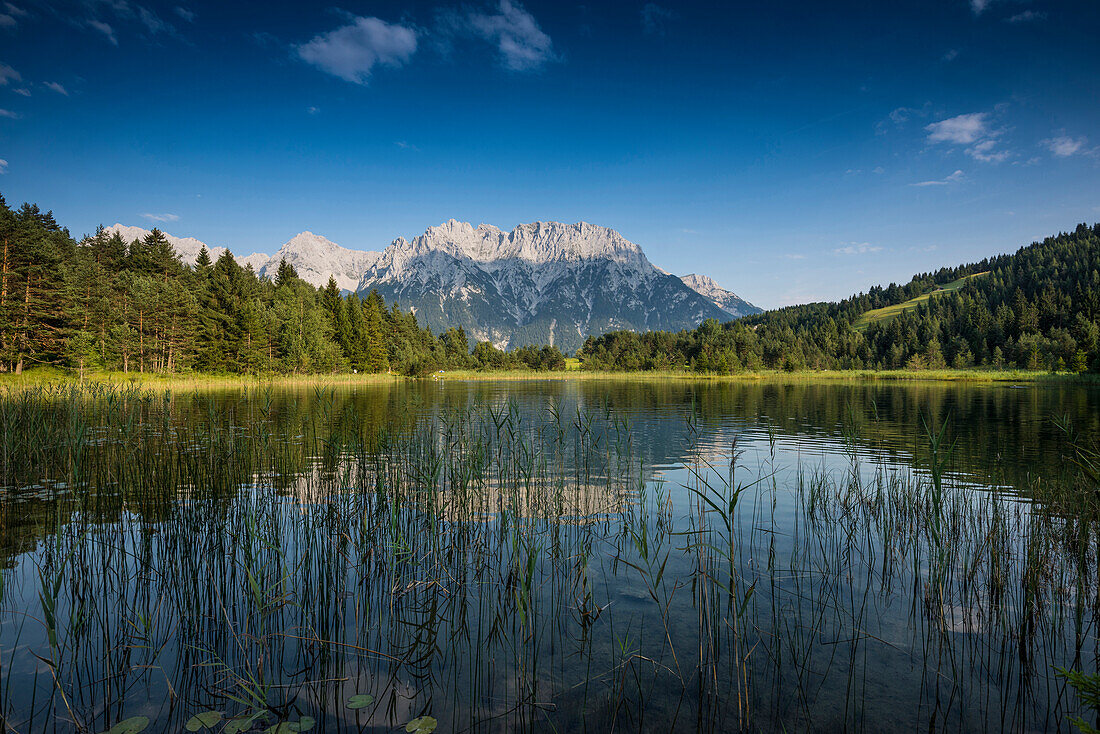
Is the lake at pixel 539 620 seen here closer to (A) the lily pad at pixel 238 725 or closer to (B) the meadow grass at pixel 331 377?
(A) the lily pad at pixel 238 725

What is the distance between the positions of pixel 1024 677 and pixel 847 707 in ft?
7.78

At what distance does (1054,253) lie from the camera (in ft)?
558

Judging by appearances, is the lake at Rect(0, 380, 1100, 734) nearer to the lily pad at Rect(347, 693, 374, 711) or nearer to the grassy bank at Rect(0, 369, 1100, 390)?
the lily pad at Rect(347, 693, 374, 711)

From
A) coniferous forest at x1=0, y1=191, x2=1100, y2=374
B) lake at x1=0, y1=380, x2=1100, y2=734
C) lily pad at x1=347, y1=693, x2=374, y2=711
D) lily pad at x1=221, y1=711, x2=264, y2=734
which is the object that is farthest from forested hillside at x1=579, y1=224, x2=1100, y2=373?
lily pad at x1=221, y1=711, x2=264, y2=734

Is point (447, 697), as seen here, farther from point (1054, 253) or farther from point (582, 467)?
point (1054, 253)

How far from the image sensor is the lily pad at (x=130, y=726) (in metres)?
4.24

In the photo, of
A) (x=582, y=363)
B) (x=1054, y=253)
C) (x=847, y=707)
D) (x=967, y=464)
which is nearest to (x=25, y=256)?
(x=847, y=707)

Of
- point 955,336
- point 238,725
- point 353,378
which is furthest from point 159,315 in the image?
point 955,336

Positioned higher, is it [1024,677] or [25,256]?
[25,256]

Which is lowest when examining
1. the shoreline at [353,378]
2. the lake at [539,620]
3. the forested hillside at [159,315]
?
the lake at [539,620]

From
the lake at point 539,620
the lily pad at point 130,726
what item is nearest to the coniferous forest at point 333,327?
the lake at point 539,620

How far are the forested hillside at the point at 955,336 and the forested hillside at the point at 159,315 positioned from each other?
91055 millimetres

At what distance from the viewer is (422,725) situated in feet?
14.8

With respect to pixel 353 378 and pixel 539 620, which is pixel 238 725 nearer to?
pixel 539 620
